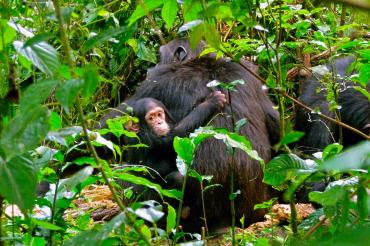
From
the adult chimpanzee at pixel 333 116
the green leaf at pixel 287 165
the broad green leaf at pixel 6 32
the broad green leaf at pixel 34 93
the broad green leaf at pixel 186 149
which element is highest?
the broad green leaf at pixel 6 32

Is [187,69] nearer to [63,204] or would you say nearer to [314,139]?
[314,139]

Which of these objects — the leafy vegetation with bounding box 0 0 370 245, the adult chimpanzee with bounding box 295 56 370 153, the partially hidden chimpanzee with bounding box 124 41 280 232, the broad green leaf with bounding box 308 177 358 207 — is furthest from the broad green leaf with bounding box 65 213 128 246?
the adult chimpanzee with bounding box 295 56 370 153

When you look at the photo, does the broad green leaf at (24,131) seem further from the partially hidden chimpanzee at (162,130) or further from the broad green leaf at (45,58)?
the partially hidden chimpanzee at (162,130)

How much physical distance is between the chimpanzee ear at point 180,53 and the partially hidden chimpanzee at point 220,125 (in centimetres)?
6

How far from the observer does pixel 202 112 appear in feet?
14.4

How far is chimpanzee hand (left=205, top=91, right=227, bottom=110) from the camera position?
437 centimetres

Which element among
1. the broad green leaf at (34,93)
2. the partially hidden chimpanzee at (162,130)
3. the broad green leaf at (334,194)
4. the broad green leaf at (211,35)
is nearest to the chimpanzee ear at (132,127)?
the partially hidden chimpanzee at (162,130)

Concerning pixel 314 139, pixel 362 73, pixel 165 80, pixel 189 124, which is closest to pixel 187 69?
pixel 165 80

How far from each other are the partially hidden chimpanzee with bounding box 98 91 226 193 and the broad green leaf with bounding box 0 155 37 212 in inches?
111

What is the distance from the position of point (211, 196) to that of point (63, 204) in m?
2.01

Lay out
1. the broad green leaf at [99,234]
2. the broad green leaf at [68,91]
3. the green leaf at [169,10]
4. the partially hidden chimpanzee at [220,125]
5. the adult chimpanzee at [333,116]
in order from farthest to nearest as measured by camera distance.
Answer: the adult chimpanzee at [333,116], the partially hidden chimpanzee at [220,125], the green leaf at [169,10], the broad green leaf at [99,234], the broad green leaf at [68,91]

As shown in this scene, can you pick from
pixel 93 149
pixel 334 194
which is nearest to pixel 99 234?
pixel 93 149

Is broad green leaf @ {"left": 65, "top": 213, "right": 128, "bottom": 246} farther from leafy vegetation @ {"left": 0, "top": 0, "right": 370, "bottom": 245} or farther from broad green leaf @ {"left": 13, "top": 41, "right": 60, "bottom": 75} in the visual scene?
broad green leaf @ {"left": 13, "top": 41, "right": 60, "bottom": 75}

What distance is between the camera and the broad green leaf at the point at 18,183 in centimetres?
147
